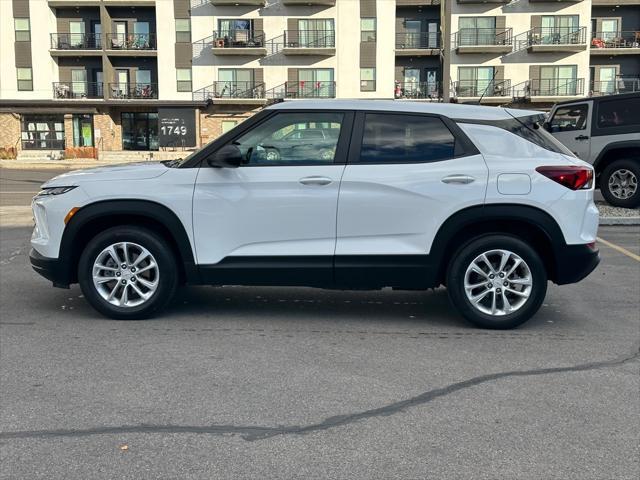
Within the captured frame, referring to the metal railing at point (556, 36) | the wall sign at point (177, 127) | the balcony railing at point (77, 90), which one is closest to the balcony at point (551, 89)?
the metal railing at point (556, 36)

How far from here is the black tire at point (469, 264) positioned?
5.52 meters

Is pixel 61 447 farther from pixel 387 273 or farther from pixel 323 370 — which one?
pixel 387 273

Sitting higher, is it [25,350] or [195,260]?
[195,260]

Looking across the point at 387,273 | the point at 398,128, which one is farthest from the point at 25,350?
the point at 398,128

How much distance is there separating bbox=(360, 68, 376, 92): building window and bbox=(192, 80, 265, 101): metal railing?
7.04m

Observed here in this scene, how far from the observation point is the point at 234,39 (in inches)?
1918

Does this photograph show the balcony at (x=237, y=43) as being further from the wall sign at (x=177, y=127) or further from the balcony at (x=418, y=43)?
the balcony at (x=418, y=43)

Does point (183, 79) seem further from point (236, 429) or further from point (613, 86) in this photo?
point (236, 429)

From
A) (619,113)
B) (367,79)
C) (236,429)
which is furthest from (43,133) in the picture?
(236,429)

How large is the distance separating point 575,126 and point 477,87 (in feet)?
122

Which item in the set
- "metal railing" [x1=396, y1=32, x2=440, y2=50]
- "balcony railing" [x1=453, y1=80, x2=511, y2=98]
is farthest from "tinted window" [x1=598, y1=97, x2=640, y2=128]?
"metal railing" [x1=396, y1=32, x2=440, y2=50]

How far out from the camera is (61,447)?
11.3 ft

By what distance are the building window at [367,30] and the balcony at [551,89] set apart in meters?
10.9

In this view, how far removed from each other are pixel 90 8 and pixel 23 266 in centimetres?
4645
